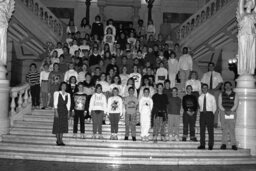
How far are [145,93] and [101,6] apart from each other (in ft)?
46.5

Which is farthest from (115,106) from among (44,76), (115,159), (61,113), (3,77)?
(3,77)

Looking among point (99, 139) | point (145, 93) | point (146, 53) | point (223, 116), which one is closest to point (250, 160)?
point (223, 116)

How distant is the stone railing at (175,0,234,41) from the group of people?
10.5ft

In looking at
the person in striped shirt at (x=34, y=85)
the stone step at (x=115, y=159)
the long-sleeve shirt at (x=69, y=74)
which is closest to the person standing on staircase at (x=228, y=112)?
the stone step at (x=115, y=159)

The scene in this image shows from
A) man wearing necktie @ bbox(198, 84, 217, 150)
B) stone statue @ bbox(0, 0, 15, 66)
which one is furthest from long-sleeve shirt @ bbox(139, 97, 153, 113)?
stone statue @ bbox(0, 0, 15, 66)

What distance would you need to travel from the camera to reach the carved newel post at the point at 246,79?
11.2 metres

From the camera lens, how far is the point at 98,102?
10805 mm

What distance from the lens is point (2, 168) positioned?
8.74 meters

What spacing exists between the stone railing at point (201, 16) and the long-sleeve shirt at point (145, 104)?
669cm

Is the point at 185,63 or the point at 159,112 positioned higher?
the point at 185,63

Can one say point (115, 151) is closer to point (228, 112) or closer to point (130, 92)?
point (130, 92)

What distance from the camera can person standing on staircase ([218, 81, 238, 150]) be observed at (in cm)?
1077

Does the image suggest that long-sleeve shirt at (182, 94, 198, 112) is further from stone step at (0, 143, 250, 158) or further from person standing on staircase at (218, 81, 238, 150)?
stone step at (0, 143, 250, 158)

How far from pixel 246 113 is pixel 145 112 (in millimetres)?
3160
